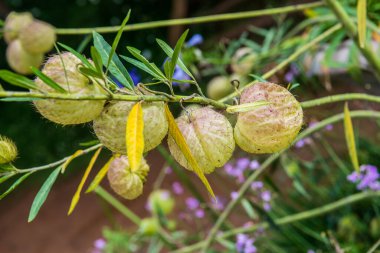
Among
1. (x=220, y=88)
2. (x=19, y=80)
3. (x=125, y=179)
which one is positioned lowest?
(x=220, y=88)

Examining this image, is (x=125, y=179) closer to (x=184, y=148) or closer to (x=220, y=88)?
(x=184, y=148)

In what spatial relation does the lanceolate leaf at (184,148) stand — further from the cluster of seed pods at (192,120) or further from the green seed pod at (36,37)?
the green seed pod at (36,37)

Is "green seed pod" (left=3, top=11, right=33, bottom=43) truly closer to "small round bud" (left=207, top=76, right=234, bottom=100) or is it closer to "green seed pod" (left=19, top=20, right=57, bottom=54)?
"green seed pod" (left=19, top=20, right=57, bottom=54)

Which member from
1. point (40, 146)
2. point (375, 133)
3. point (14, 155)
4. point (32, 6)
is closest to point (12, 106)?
point (40, 146)

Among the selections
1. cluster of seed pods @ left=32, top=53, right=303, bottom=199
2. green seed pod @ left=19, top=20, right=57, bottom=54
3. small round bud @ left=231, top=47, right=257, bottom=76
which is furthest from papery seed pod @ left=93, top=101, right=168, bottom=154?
small round bud @ left=231, top=47, right=257, bottom=76

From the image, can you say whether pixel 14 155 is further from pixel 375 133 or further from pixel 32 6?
pixel 32 6

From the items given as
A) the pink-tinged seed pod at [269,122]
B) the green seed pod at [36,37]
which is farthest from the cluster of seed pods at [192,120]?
the green seed pod at [36,37]

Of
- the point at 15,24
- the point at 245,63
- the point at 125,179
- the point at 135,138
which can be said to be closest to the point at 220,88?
the point at 245,63

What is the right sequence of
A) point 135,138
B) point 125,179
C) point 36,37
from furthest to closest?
Result: point 36,37, point 125,179, point 135,138
